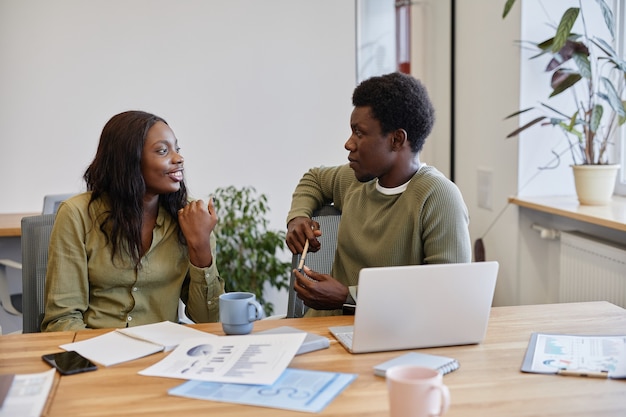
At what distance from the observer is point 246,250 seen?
3809 millimetres

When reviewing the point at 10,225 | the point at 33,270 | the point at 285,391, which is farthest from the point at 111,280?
the point at 10,225

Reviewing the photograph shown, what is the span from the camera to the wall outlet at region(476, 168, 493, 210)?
3.73 m

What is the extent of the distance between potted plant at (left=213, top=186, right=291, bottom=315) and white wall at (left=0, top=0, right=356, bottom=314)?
262mm

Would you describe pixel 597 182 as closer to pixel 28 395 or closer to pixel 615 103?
pixel 615 103

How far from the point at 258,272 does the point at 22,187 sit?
123 centimetres

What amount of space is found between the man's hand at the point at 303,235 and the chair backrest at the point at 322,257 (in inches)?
2.2

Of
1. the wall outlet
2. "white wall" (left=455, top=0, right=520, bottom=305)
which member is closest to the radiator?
"white wall" (left=455, top=0, right=520, bottom=305)

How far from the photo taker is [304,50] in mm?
4031

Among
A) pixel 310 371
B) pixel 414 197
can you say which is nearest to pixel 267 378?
pixel 310 371

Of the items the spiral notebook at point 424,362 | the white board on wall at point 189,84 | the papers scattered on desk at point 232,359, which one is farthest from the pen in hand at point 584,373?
the white board on wall at point 189,84

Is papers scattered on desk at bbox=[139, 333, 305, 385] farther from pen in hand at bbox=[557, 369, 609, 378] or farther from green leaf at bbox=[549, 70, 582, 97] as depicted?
green leaf at bbox=[549, 70, 582, 97]

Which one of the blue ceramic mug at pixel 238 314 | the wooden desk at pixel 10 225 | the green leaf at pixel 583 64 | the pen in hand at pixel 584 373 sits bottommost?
the wooden desk at pixel 10 225

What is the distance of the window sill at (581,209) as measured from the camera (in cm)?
271

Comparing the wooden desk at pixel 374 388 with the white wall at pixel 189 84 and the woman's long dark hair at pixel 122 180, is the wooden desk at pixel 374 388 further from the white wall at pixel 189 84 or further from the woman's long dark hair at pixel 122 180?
the white wall at pixel 189 84
